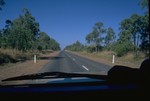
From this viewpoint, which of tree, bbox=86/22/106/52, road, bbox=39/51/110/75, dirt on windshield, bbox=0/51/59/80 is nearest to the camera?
dirt on windshield, bbox=0/51/59/80

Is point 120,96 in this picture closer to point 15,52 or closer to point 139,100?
point 139,100

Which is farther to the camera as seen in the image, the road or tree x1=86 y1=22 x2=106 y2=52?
tree x1=86 y1=22 x2=106 y2=52

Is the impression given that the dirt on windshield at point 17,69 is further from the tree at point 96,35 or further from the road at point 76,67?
the tree at point 96,35

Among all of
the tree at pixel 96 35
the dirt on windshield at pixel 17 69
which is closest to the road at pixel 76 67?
the dirt on windshield at pixel 17 69

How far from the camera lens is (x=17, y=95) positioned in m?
1.72

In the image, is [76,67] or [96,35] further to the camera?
[96,35]

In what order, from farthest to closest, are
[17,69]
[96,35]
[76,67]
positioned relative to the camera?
[96,35] → [76,67] → [17,69]

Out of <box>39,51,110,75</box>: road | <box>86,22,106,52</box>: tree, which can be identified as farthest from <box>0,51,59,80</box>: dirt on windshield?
<box>86,22,106,52</box>: tree

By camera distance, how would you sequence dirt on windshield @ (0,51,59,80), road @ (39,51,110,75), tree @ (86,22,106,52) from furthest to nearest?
tree @ (86,22,106,52) → road @ (39,51,110,75) → dirt on windshield @ (0,51,59,80)

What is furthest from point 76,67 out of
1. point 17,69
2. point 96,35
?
point 96,35

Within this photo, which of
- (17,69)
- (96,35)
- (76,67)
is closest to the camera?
(17,69)

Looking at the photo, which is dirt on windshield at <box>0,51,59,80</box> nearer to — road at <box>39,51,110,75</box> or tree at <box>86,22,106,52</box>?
road at <box>39,51,110,75</box>

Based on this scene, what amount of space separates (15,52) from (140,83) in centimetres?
4305

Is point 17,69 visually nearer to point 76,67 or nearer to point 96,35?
point 76,67
